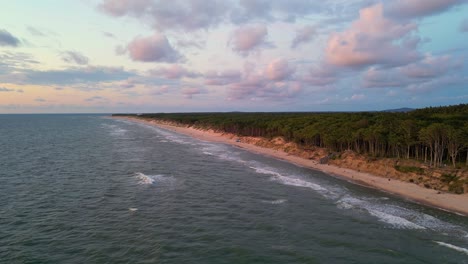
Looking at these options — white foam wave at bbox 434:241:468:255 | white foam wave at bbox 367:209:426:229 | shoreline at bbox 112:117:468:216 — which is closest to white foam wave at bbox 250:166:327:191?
shoreline at bbox 112:117:468:216

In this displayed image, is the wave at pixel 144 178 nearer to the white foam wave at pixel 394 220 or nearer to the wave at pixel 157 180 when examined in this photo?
the wave at pixel 157 180

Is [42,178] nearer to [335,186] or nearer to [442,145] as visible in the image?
[335,186]

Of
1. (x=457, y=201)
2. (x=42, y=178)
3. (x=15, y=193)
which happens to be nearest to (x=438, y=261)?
(x=457, y=201)

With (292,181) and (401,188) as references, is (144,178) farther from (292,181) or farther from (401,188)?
(401,188)

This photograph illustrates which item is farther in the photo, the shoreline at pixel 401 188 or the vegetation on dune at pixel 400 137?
the vegetation on dune at pixel 400 137

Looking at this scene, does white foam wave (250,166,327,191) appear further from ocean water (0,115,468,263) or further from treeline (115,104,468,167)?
treeline (115,104,468,167)

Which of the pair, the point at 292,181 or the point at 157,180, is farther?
the point at 292,181

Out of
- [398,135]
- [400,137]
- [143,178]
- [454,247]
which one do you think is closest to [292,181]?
[400,137]

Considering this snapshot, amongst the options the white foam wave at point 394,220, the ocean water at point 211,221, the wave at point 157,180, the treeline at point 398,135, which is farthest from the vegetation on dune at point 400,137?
the wave at point 157,180
